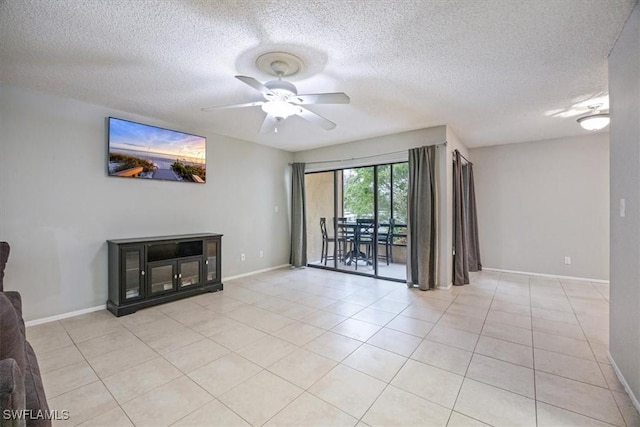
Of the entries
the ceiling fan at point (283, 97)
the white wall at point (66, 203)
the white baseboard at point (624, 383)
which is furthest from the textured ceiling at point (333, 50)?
the white baseboard at point (624, 383)

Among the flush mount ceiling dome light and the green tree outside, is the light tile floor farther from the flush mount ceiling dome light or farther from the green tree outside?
the flush mount ceiling dome light

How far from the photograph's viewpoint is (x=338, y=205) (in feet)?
18.7

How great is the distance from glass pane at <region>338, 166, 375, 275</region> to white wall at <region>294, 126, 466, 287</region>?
287 millimetres

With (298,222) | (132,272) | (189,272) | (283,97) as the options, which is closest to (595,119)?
(283,97)

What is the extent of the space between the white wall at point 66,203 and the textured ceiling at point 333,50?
1.06 feet

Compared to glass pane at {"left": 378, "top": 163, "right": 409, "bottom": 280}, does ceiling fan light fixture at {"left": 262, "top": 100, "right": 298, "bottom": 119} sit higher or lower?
higher

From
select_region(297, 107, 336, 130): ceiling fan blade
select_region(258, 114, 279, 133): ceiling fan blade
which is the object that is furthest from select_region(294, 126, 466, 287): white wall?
select_region(258, 114, 279, 133): ceiling fan blade

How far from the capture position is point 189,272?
12.8ft

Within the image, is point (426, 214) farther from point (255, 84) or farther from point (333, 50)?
point (255, 84)

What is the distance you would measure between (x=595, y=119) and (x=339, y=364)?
13.9 feet

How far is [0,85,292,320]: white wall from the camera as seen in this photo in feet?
9.43

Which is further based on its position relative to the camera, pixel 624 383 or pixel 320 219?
pixel 320 219

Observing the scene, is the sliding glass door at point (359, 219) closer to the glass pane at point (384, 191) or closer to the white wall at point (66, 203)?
the glass pane at point (384, 191)

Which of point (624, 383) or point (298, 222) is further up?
point (298, 222)
